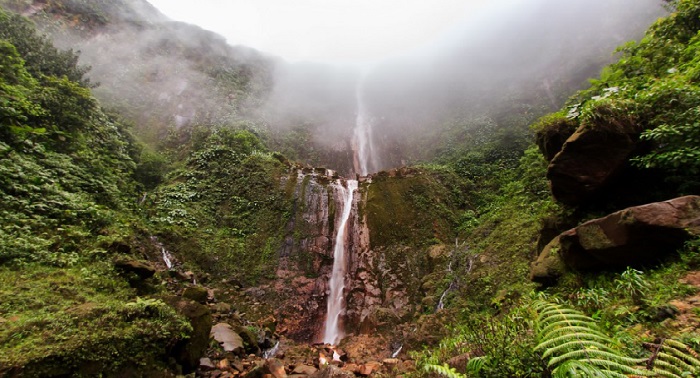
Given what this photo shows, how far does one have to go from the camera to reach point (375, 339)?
9227 mm

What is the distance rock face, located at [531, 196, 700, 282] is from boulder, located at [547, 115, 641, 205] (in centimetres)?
114

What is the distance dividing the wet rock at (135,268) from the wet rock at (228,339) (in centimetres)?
210

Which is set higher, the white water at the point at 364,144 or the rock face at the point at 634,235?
the white water at the point at 364,144

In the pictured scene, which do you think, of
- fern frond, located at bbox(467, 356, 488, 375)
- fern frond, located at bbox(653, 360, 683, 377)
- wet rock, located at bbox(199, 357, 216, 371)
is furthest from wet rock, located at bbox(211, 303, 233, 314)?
fern frond, located at bbox(653, 360, 683, 377)

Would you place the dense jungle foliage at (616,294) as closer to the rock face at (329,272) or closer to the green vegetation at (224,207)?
the rock face at (329,272)

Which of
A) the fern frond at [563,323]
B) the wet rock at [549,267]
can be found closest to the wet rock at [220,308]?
the wet rock at [549,267]

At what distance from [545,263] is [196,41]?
41.0 metres

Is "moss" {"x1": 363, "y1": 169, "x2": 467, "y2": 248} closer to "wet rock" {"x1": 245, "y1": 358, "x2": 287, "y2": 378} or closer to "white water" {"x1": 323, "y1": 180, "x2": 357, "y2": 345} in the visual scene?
"white water" {"x1": 323, "y1": 180, "x2": 357, "y2": 345}

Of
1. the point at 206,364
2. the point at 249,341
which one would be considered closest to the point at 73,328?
the point at 206,364

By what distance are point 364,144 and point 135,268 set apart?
81.5 ft

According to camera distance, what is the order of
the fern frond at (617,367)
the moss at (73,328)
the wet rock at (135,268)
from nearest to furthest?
1. the fern frond at (617,367)
2. the moss at (73,328)
3. the wet rock at (135,268)

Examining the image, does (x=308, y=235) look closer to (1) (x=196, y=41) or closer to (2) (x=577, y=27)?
(1) (x=196, y=41)

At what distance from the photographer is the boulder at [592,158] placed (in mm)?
4680

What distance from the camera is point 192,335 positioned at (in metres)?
5.34
